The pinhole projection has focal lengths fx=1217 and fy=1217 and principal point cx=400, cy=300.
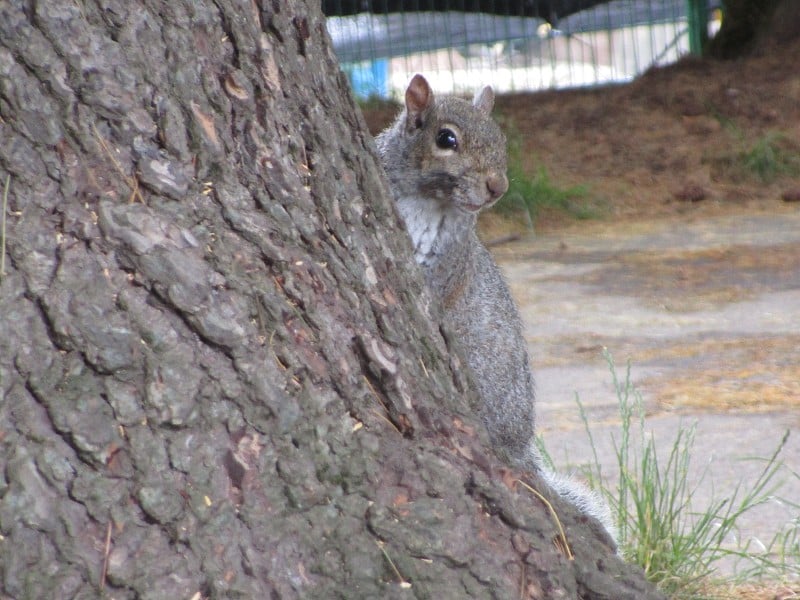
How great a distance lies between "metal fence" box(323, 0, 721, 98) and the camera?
473 inches

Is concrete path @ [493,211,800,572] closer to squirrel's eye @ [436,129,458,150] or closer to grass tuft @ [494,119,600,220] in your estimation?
grass tuft @ [494,119,600,220]

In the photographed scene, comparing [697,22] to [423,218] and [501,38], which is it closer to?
[501,38]

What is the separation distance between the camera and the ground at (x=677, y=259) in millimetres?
3957

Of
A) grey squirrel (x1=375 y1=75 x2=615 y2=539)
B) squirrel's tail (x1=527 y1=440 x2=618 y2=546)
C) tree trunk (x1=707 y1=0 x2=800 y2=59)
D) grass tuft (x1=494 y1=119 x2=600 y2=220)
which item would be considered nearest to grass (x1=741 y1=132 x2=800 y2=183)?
grass tuft (x1=494 y1=119 x2=600 y2=220)

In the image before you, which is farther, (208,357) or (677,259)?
(677,259)

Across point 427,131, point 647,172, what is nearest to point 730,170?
point 647,172

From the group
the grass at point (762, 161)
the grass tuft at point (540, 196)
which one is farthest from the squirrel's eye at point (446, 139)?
the grass at point (762, 161)

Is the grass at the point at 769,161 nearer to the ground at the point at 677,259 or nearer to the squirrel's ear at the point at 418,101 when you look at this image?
the ground at the point at 677,259

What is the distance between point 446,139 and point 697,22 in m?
9.74

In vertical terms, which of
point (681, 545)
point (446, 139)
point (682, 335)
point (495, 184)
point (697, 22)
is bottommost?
point (682, 335)

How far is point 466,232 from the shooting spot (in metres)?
3.13

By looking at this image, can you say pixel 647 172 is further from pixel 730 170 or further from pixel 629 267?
pixel 629 267

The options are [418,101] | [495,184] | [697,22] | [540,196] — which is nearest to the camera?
[495,184]

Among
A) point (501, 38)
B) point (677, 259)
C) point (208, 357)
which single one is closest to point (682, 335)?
point (677, 259)
